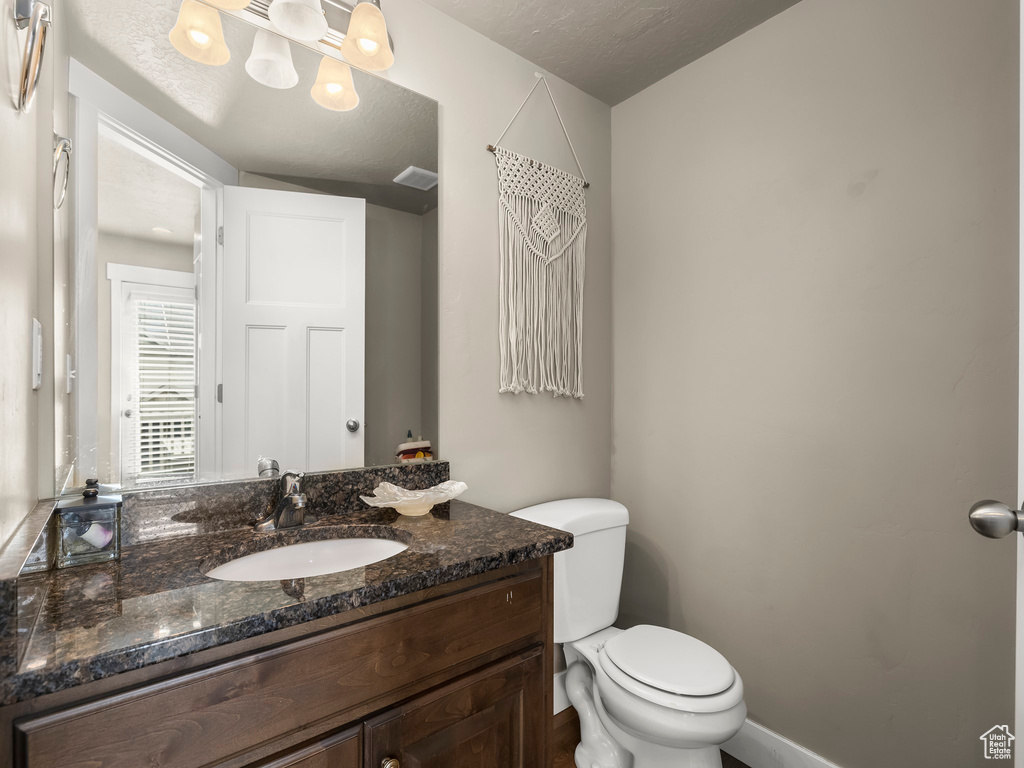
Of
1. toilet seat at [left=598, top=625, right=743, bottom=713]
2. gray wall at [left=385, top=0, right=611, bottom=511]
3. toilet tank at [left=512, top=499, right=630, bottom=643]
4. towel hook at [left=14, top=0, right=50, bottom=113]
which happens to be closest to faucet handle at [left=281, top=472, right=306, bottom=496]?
gray wall at [left=385, top=0, right=611, bottom=511]

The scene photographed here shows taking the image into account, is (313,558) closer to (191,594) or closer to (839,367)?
(191,594)

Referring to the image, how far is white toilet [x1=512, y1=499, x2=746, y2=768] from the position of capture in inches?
49.7

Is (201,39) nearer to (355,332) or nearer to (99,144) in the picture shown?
(99,144)

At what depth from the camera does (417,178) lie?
1.57 meters

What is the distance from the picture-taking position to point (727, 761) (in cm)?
169

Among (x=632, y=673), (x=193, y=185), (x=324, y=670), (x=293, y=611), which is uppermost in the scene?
(x=193, y=185)

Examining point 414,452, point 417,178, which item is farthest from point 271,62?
point 414,452

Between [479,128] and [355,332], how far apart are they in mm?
805

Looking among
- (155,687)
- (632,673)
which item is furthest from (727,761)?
(155,687)

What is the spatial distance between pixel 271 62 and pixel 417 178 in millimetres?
454

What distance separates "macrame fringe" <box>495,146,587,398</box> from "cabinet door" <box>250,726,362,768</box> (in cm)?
111

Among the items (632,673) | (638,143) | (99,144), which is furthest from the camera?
(638,143)

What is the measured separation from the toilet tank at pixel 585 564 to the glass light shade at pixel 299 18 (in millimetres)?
1440

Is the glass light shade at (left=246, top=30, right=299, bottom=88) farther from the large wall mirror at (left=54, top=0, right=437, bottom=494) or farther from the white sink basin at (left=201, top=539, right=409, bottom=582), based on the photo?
the white sink basin at (left=201, top=539, right=409, bottom=582)
